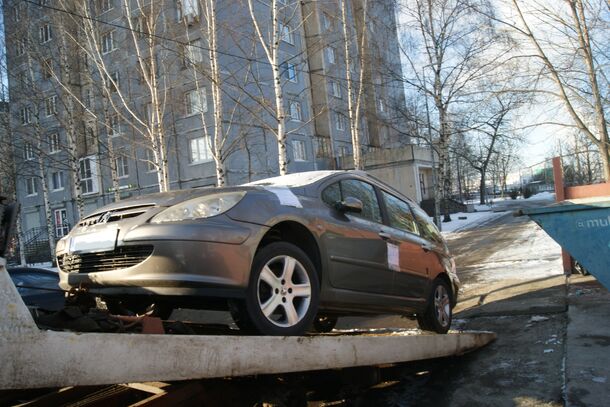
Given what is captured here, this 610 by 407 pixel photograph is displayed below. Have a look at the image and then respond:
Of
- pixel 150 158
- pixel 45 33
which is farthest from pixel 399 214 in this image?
pixel 150 158

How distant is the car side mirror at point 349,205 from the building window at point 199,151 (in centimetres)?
2496

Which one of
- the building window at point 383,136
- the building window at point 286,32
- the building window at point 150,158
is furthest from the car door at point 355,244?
the building window at point 383,136

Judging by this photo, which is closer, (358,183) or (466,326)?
(358,183)

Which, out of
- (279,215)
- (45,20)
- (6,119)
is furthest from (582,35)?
(6,119)

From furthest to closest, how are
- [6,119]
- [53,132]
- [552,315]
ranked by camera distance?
1. [53,132]
2. [6,119]
3. [552,315]

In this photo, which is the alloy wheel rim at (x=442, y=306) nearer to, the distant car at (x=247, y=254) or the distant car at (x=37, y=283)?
the distant car at (x=247, y=254)

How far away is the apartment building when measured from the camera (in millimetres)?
18344

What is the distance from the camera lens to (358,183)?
4668mm

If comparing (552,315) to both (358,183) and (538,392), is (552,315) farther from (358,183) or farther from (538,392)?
(358,183)

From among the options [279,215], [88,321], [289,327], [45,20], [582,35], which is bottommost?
[289,327]

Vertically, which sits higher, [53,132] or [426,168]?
[53,132]

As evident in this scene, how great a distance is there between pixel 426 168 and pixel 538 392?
3580cm

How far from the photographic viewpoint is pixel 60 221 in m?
34.3

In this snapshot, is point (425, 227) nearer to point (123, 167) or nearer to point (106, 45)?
point (106, 45)
